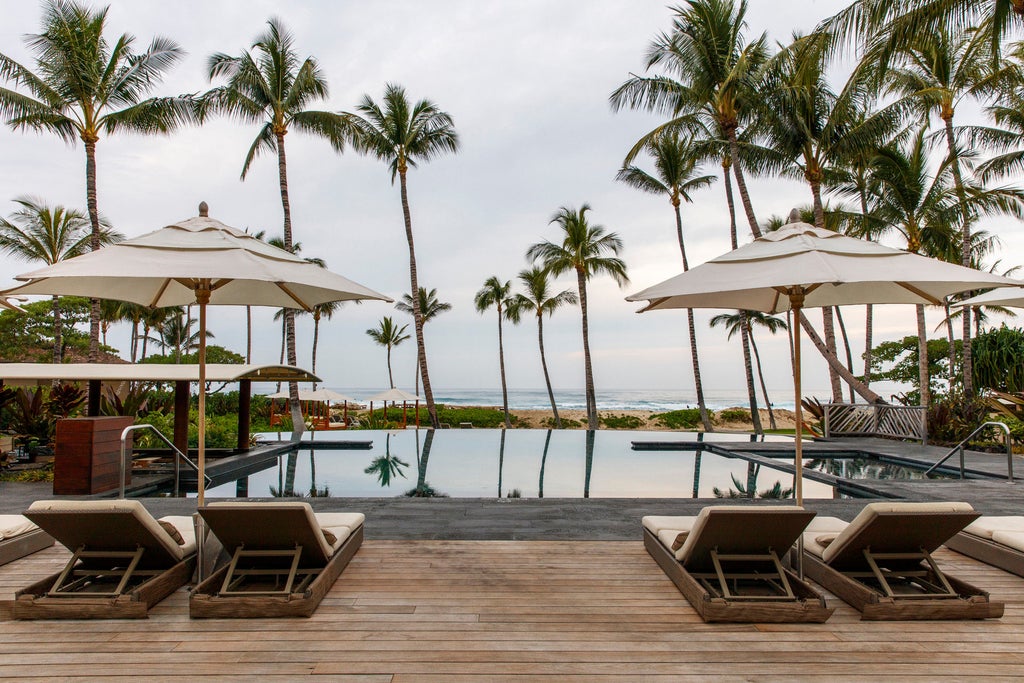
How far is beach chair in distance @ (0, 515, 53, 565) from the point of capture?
3.94m

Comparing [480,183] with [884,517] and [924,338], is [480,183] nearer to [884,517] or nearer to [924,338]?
[924,338]

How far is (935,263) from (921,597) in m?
2.01

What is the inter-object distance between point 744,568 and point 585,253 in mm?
20484

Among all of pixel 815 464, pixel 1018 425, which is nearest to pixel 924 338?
pixel 1018 425

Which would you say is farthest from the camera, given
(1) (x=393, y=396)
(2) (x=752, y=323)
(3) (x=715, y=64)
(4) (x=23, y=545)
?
(2) (x=752, y=323)

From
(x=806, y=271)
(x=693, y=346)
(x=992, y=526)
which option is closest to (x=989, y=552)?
(x=992, y=526)

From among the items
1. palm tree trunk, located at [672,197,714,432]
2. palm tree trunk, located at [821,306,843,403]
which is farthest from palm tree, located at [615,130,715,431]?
palm tree trunk, located at [821,306,843,403]

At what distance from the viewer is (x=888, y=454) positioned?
10516mm

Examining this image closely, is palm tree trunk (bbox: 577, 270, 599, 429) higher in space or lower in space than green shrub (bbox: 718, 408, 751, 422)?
higher

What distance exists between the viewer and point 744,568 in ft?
11.6

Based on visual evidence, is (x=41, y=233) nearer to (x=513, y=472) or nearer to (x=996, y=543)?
(x=513, y=472)

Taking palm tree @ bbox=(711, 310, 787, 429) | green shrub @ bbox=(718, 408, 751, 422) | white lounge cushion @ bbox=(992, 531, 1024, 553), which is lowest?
green shrub @ bbox=(718, 408, 751, 422)

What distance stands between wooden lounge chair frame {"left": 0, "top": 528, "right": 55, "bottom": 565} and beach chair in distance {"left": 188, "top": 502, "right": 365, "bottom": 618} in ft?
5.19

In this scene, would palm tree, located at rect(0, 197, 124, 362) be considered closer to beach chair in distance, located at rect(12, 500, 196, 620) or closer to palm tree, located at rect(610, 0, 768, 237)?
palm tree, located at rect(610, 0, 768, 237)
